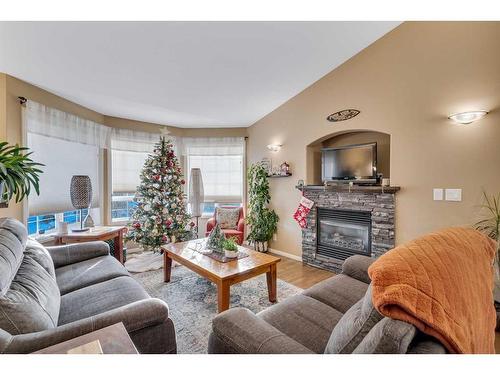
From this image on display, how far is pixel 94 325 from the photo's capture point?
1.10m

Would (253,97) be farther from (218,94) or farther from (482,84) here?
(482,84)

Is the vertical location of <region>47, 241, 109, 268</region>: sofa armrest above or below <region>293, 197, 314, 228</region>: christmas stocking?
below

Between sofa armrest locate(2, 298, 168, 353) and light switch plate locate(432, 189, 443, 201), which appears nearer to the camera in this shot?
sofa armrest locate(2, 298, 168, 353)

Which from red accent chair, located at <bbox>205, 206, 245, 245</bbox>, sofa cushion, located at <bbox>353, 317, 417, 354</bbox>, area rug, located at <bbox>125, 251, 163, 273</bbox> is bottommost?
area rug, located at <bbox>125, 251, 163, 273</bbox>

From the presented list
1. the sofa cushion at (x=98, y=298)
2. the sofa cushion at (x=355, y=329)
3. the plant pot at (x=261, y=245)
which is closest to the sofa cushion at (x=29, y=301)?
the sofa cushion at (x=98, y=298)

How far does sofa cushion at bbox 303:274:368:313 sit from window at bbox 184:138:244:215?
131 inches

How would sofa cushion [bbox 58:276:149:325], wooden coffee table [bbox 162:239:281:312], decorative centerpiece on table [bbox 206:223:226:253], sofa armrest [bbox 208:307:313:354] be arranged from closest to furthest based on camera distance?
sofa armrest [bbox 208:307:313:354] → sofa cushion [bbox 58:276:149:325] → wooden coffee table [bbox 162:239:281:312] → decorative centerpiece on table [bbox 206:223:226:253]

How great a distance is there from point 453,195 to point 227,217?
328 cm

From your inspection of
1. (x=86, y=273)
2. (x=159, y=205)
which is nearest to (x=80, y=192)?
(x=159, y=205)

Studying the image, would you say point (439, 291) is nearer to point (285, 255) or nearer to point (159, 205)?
point (285, 255)

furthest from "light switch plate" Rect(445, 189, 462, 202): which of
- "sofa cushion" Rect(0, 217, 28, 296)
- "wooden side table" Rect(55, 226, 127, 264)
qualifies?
"wooden side table" Rect(55, 226, 127, 264)

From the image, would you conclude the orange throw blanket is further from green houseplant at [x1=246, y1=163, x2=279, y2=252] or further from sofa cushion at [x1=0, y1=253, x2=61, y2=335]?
green houseplant at [x1=246, y1=163, x2=279, y2=252]

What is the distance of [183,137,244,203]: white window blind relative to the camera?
16.3ft
